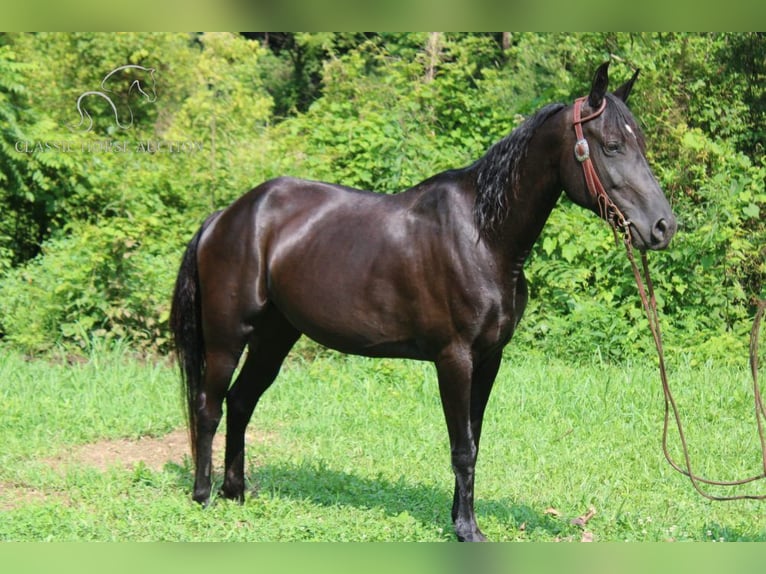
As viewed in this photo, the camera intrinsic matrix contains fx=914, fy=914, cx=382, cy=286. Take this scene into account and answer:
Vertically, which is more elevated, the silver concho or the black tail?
the silver concho

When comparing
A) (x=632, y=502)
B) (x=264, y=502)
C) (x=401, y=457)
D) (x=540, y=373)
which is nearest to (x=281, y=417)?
(x=401, y=457)

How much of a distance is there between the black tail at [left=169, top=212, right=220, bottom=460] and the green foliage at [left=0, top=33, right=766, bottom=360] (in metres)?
3.64

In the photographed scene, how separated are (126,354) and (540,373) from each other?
3.91 meters

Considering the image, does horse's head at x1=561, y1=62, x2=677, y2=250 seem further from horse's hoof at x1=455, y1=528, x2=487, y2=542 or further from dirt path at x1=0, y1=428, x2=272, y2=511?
dirt path at x1=0, y1=428, x2=272, y2=511

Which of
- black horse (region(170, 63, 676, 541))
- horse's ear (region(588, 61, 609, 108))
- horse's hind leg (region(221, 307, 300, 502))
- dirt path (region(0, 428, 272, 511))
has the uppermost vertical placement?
horse's ear (region(588, 61, 609, 108))

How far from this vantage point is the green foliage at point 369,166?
9023mm

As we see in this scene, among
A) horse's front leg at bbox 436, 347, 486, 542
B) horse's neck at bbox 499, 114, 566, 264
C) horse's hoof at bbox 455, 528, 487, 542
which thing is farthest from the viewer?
horse's hoof at bbox 455, 528, 487, 542

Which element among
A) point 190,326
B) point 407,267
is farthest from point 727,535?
point 190,326

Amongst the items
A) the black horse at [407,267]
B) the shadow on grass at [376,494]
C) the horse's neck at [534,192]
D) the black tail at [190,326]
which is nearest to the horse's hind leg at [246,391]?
the black horse at [407,267]

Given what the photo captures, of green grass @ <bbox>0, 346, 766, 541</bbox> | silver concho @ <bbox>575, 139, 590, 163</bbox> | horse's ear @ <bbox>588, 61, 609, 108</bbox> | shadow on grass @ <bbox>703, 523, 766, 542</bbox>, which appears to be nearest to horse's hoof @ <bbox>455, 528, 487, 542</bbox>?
green grass @ <bbox>0, 346, 766, 541</bbox>

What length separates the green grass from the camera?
16.1ft

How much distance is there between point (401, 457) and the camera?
6133mm

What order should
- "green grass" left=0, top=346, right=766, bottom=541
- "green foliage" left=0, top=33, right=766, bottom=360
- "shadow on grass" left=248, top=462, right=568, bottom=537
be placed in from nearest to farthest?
"green grass" left=0, top=346, right=766, bottom=541 → "shadow on grass" left=248, top=462, right=568, bottom=537 → "green foliage" left=0, top=33, right=766, bottom=360

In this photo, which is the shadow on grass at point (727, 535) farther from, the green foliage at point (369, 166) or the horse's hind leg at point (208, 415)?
the green foliage at point (369, 166)
